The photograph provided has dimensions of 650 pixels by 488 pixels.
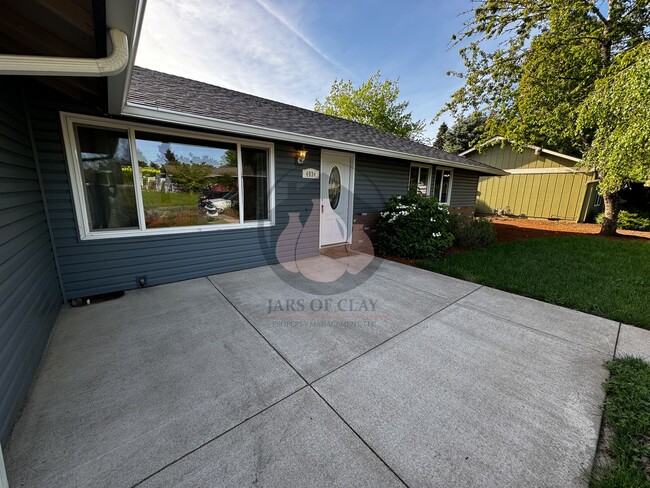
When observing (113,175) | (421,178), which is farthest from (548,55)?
(113,175)

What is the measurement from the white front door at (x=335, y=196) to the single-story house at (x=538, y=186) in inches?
375

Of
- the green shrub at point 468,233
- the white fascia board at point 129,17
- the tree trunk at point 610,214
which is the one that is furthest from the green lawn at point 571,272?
the white fascia board at point 129,17

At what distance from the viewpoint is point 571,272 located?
16.3ft

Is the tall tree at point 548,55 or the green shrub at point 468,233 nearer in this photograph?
the green shrub at point 468,233

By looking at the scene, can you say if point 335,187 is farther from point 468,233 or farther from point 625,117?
point 625,117

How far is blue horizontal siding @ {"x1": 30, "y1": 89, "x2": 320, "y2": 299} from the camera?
3148 millimetres

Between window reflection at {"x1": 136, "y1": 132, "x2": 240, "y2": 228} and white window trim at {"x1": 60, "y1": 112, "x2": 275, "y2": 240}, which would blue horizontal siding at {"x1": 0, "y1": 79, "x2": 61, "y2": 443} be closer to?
white window trim at {"x1": 60, "y1": 112, "x2": 275, "y2": 240}

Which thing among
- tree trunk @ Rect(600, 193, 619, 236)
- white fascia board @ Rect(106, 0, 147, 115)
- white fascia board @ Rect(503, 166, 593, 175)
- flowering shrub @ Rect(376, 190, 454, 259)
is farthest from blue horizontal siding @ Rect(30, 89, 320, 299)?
white fascia board @ Rect(503, 166, 593, 175)

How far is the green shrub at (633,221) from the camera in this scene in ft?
36.5

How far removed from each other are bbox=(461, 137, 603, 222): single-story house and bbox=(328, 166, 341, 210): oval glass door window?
32.0 ft

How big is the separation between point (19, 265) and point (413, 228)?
241 inches

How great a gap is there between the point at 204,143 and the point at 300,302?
3000 millimetres

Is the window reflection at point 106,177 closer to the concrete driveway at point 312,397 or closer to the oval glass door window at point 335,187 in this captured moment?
the concrete driveway at point 312,397

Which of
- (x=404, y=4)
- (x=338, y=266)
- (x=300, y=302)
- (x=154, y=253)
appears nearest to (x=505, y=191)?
(x=404, y=4)
